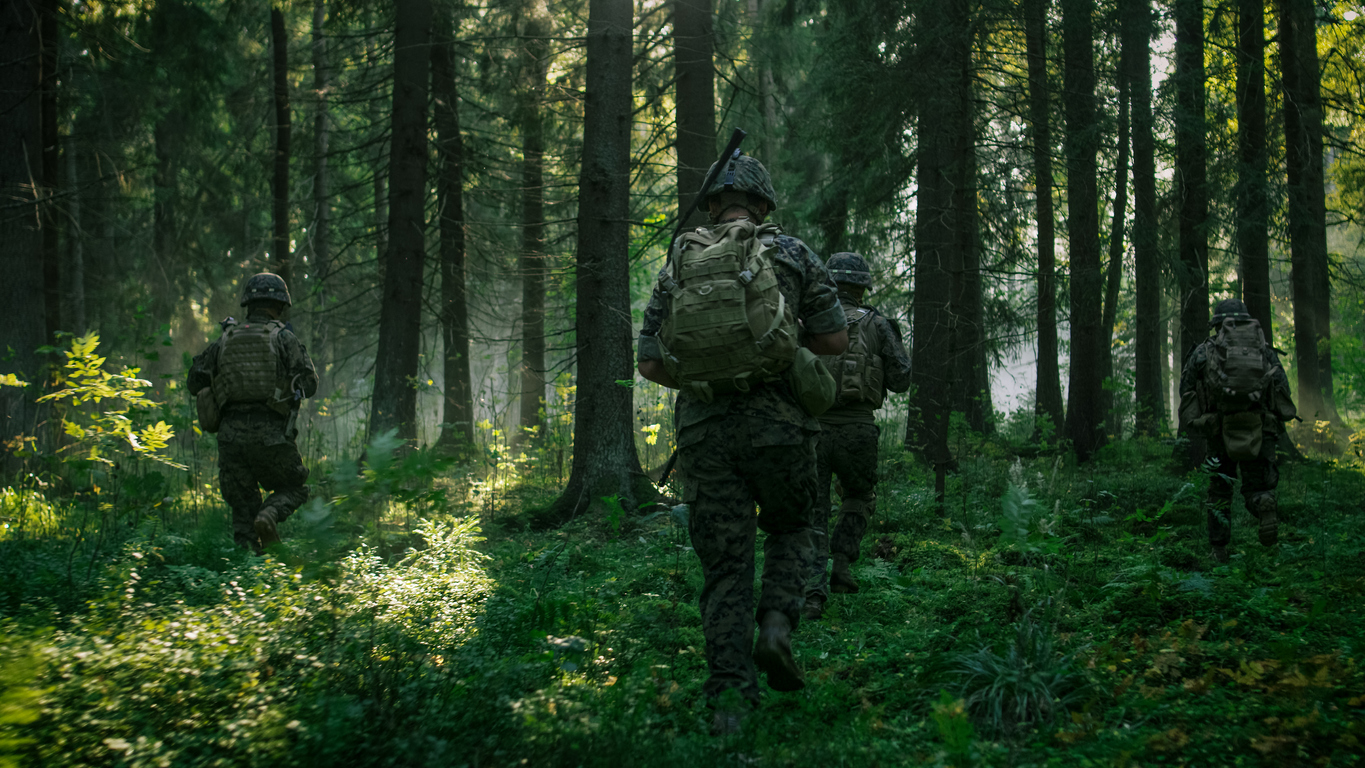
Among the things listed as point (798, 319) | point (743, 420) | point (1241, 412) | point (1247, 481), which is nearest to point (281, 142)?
point (798, 319)

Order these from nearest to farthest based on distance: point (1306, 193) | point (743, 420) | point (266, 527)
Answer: point (743, 420), point (266, 527), point (1306, 193)

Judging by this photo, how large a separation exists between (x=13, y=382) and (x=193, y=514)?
2256mm

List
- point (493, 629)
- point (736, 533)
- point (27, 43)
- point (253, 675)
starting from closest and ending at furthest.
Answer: point (253, 675) → point (736, 533) → point (493, 629) → point (27, 43)

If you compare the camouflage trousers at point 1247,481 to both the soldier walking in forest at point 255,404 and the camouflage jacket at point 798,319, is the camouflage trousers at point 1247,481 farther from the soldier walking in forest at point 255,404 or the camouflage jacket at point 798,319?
the soldier walking in forest at point 255,404

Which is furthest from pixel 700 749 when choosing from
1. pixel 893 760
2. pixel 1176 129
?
pixel 1176 129

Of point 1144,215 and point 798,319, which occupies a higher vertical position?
point 1144,215

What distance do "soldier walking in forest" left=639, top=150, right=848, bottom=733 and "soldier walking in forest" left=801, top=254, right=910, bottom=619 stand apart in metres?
1.67

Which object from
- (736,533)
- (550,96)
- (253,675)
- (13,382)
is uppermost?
(550,96)

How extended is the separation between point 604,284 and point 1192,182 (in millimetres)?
7900

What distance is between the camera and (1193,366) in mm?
6648


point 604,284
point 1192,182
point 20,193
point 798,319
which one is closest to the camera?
point 798,319

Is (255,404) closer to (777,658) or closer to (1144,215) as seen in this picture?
(777,658)

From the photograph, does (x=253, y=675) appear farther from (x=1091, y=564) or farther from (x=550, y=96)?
(x=550, y=96)

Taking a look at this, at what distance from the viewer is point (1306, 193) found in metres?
12.4
